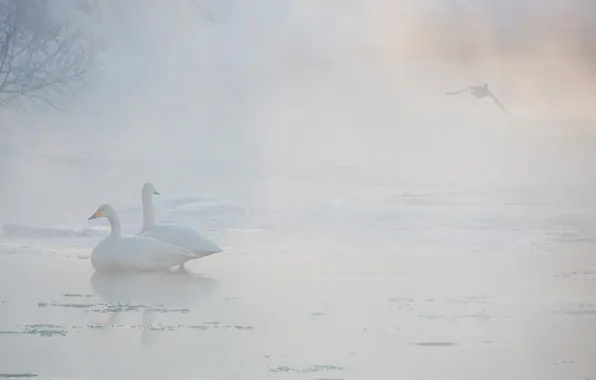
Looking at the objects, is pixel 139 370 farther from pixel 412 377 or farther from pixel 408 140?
pixel 408 140

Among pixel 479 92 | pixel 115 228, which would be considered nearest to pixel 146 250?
pixel 115 228

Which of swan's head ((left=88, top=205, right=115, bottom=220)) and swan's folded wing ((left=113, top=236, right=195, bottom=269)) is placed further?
swan's head ((left=88, top=205, right=115, bottom=220))

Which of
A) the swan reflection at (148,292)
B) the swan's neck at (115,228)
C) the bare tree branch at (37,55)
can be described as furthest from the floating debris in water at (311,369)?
the bare tree branch at (37,55)

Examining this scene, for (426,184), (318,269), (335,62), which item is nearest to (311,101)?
(335,62)

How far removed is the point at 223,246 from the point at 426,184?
972 mm

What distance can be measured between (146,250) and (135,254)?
3 centimetres

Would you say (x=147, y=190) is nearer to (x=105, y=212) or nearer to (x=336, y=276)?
(x=105, y=212)

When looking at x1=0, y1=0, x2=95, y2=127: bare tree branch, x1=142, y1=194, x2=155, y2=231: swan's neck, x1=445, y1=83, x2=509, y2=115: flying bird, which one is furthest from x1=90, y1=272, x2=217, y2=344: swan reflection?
x1=445, y1=83, x2=509, y2=115: flying bird

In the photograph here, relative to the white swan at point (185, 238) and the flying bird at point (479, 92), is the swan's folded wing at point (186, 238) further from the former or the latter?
the flying bird at point (479, 92)

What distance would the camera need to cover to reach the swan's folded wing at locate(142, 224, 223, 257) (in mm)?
3346

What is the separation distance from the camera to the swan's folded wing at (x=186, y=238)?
335cm

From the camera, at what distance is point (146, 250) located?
324 centimetres

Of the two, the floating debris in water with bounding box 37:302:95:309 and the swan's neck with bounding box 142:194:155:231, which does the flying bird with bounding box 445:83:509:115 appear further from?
the floating debris in water with bounding box 37:302:95:309

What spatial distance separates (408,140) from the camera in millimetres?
4582
